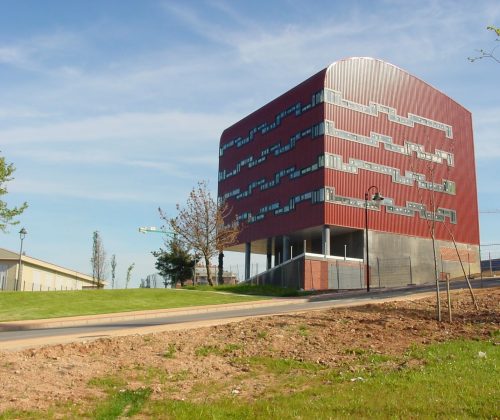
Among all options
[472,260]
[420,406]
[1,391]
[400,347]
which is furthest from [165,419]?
[472,260]

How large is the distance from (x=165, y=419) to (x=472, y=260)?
224ft

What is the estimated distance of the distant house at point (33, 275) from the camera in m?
63.0

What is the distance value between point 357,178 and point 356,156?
97.7 inches

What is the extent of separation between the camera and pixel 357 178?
196 ft

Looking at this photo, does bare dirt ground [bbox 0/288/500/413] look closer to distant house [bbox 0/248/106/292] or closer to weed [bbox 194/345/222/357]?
weed [bbox 194/345/222/357]

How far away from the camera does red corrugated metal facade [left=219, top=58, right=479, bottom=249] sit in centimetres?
5878

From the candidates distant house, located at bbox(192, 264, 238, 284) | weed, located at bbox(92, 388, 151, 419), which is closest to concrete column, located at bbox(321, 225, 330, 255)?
distant house, located at bbox(192, 264, 238, 284)

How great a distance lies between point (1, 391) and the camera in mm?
7723

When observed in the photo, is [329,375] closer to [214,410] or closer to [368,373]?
[368,373]

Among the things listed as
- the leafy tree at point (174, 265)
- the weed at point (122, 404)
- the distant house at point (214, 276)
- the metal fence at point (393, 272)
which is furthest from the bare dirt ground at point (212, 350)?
the distant house at point (214, 276)

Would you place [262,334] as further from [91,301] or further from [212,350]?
[91,301]

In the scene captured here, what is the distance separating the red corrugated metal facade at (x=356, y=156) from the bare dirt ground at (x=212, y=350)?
43.4 metres

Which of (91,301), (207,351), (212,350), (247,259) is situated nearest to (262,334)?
(212,350)

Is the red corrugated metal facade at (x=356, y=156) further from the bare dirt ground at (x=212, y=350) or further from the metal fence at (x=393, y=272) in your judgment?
the bare dirt ground at (x=212, y=350)
